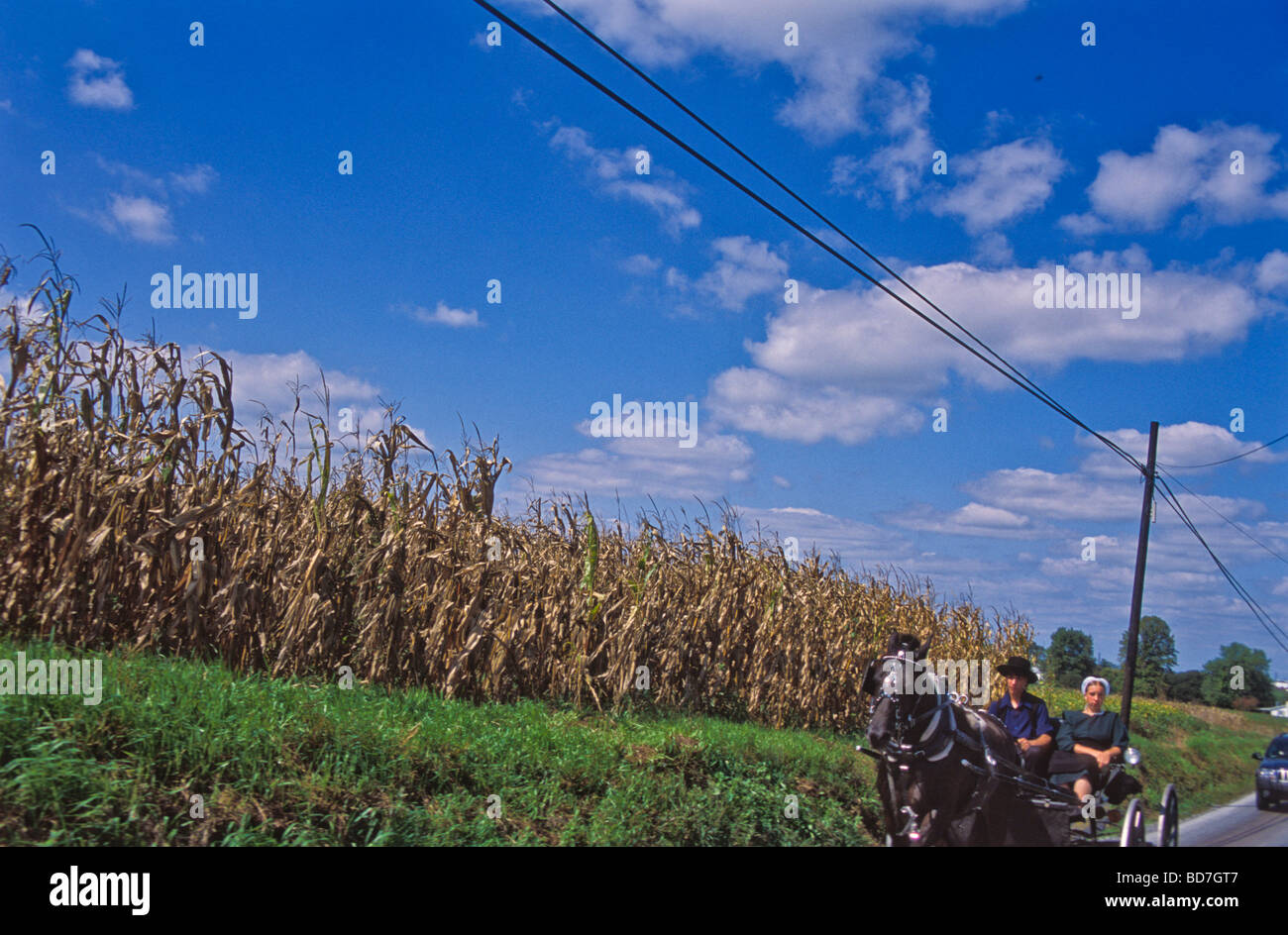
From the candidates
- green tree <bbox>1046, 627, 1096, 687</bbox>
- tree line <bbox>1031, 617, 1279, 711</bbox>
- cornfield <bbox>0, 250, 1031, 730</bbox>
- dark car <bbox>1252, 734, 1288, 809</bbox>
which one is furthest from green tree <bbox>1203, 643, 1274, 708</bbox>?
cornfield <bbox>0, 250, 1031, 730</bbox>

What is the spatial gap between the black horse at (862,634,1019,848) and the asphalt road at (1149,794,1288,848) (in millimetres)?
5035

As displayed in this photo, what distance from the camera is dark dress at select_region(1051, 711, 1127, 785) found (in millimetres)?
8047

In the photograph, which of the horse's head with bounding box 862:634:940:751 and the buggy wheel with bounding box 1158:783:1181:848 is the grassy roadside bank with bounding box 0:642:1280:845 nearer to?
the horse's head with bounding box 862:634:940:751

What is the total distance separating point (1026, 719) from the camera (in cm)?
825

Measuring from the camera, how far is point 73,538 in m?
7.07

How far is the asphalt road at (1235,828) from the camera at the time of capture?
38.1 ft

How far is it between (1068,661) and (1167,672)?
1304 centimetres

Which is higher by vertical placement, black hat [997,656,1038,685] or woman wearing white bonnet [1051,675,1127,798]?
black hat [997,656,1038,685]

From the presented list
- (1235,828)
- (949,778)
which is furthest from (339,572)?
(1235,828)

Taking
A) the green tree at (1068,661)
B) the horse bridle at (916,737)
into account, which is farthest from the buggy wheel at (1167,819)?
the green tree at (1068,661)

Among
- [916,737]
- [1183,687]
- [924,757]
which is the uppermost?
[916,737]

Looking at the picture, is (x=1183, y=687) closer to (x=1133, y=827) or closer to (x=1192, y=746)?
(x=1192, y=746)
